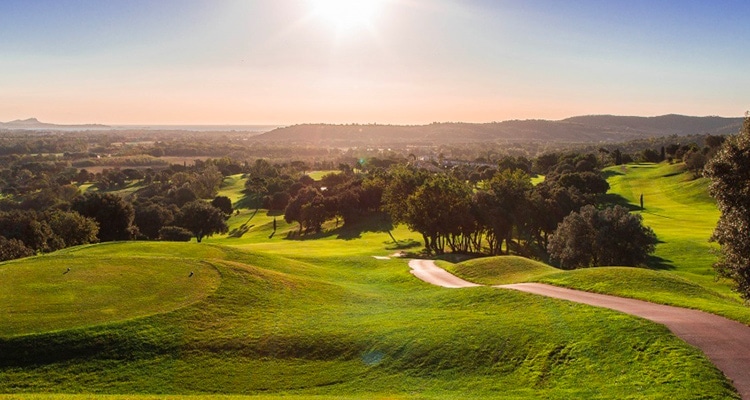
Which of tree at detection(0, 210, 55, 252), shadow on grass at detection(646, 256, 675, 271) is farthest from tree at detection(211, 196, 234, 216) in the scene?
shadow on grass at detection(646, 256, 675, 271)

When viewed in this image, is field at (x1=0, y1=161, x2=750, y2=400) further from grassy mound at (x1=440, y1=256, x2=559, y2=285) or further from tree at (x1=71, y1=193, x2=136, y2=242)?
tree at (x1=71, y1=193, x2=136, y2=242)

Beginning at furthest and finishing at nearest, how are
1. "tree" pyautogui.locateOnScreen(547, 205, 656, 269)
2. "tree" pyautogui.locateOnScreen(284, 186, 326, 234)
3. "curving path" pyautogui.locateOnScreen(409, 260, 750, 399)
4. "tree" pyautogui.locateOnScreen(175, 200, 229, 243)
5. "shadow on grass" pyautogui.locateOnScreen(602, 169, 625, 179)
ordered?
"shadow on grass" pyautogui.locateOnScreen(602, 169, 625, 179), "tree" pyautogui.locateOnScreen(284, 186, 326, 234), "tree" pyautogui.locateOnScreen(175, 200, 229, 243), "tree" pyautogui.locateOnScreen(547, 205, 656, 269), "curving path" pyautogui.locateOnScreen(409, 260, 750, 399)

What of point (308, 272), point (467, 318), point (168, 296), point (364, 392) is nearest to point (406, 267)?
point (308, 272)

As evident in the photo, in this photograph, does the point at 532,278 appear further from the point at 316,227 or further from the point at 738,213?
the point at 316,227

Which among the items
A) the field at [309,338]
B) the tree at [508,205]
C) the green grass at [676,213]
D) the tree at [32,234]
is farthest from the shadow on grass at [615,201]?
the tree at [32,234]

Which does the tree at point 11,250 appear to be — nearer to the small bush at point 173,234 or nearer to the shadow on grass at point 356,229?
the small bush at point 173,234

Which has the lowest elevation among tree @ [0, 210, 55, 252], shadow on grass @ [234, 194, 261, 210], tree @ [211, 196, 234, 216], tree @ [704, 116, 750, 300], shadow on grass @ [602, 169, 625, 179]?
shadow on grass @ [234, 194, 261, 210]
